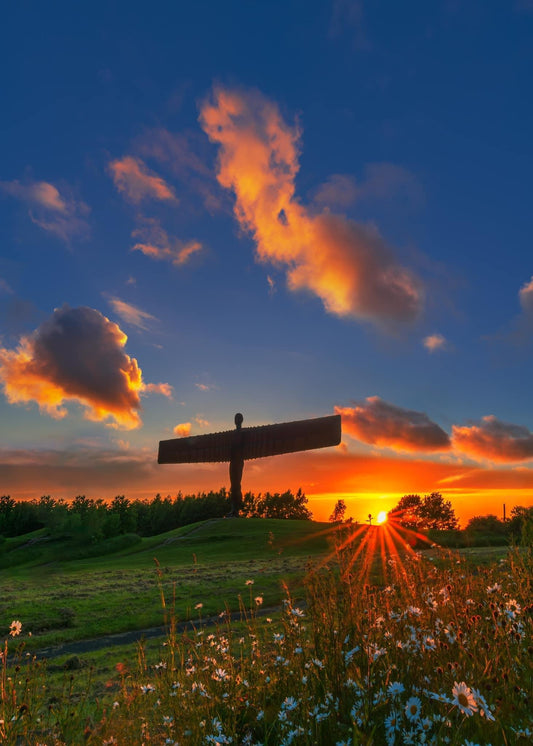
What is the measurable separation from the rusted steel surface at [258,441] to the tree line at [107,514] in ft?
34.4

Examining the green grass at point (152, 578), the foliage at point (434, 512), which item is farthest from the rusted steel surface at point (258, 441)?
the foliage at point (434, 512)

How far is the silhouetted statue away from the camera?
109 feet

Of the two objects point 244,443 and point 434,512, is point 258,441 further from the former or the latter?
point 434,512

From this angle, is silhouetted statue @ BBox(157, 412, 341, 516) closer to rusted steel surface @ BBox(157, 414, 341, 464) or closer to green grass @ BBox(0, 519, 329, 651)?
rusted steel surface @ BBox(157, 414, 341, 464)

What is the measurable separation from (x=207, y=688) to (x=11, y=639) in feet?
39.1

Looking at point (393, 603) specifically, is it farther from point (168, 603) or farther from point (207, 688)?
point (168, 603)

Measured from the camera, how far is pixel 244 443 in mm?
36219

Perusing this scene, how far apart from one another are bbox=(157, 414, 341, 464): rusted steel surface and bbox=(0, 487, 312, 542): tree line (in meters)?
10.5

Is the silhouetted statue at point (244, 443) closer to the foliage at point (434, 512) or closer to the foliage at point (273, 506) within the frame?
Answer: the foliage at point (273, 506)

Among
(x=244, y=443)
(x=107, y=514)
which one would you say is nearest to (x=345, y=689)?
(x=244, y=443)

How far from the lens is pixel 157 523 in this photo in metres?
54.6

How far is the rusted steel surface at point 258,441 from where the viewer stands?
33.2 metres

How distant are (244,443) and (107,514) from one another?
18.5 metres

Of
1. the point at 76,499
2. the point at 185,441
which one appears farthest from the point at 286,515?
the point at 185,441
